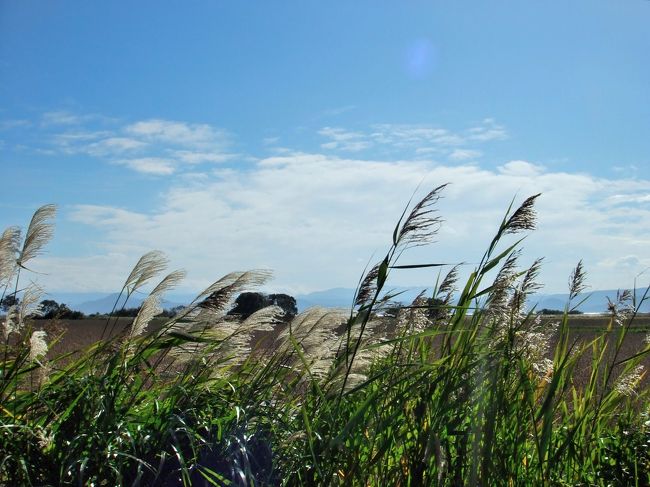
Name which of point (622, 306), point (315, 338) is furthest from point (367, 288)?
point (622, 306)

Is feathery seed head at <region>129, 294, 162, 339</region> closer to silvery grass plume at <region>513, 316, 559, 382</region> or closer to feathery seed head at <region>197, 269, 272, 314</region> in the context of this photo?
feathery seed head at <region>197, 269, 272, 314</region>

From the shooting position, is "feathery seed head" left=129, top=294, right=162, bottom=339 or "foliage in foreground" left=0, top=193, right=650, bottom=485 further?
"feathery seed head" left=129, top=294, right=162, bottom=339

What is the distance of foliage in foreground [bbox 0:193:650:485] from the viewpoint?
305 centimetres

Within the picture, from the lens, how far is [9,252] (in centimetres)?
388

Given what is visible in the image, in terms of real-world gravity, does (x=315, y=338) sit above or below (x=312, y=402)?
above

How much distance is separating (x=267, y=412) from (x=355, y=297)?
2.75 ft

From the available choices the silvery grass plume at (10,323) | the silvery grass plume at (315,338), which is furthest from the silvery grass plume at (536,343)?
the silvery grass plume at (10,323)

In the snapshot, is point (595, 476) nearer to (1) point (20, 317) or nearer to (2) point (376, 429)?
(2) point (376, 429)

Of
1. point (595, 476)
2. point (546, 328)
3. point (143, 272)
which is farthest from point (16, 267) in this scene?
point (595, 476)

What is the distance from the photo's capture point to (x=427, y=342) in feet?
14.9

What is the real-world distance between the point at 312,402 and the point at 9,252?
1.87 metres

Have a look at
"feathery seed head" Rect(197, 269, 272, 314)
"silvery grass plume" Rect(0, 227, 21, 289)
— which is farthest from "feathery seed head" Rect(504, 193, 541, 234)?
"silvery grass plume" Rect(0, 227, 21, 289)

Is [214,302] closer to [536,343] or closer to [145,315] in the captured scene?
[145,315]

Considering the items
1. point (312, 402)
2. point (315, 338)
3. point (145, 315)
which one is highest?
point (145, 315)
